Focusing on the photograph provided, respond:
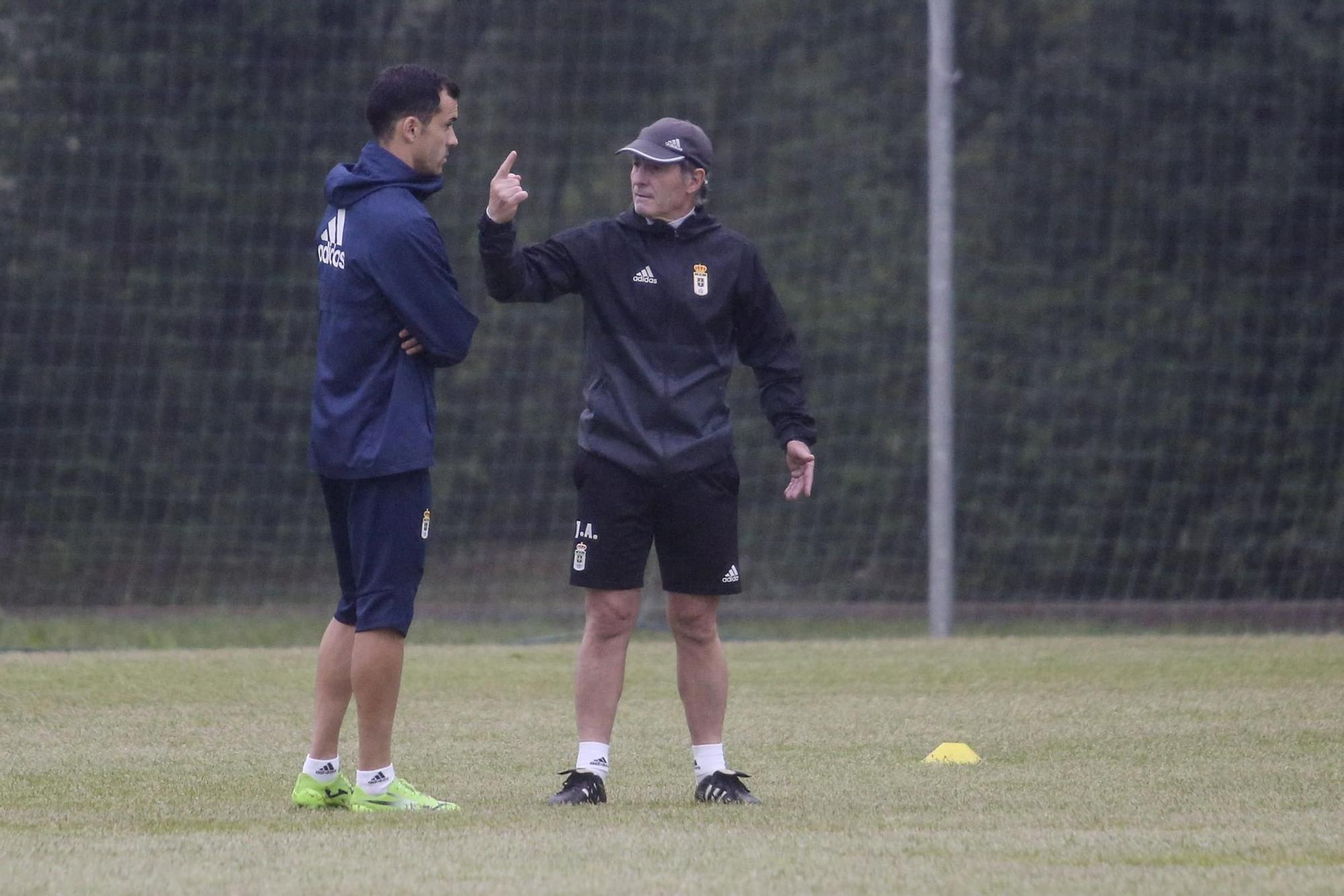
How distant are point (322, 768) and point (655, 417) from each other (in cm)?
111

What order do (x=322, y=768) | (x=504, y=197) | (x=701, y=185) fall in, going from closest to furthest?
(x=504, y=197), (x=322, y=768), (x=701, y=185)

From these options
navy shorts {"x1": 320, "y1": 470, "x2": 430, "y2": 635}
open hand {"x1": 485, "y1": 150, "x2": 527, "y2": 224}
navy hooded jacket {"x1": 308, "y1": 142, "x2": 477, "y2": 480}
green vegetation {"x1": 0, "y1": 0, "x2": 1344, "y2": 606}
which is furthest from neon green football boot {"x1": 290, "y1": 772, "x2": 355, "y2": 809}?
green vegetation {"x1": 0, "y1": 0, "x2": 1344, "y2": 606}

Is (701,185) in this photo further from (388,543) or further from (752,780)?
(752,780)

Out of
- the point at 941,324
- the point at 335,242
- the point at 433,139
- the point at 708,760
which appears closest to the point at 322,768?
the point at 708,760

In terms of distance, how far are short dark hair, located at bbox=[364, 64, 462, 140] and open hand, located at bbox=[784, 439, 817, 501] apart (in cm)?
116

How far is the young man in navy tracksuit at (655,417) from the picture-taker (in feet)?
15.6

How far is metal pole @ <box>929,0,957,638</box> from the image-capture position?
1030cm

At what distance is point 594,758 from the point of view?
4.69 meters

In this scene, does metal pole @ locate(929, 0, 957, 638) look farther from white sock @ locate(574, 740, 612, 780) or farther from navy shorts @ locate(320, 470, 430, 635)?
navy shorts @ locate(320, 470, 430, 635)

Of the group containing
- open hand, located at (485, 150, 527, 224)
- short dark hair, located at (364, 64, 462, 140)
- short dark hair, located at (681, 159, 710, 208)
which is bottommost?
open hand, located at (485, 150, 527, 224)

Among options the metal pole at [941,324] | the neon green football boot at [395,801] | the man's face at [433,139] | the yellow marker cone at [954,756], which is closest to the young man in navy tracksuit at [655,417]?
the man's face at [433,139]

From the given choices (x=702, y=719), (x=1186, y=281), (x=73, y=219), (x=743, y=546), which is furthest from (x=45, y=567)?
(x=702, y=719)

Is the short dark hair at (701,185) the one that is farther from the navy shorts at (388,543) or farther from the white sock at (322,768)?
the white sock at (322,768)

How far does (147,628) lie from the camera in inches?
464
